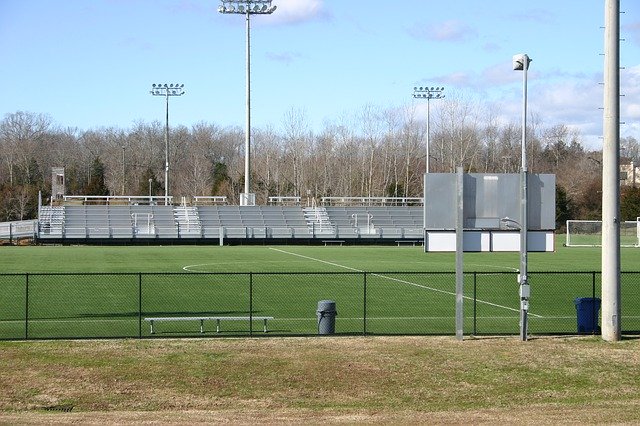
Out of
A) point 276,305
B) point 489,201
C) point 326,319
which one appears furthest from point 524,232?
point 276,305

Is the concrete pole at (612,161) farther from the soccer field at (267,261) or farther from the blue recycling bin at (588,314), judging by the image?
the soccer field at (267,261)

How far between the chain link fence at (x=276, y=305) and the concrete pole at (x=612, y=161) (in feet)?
6.58

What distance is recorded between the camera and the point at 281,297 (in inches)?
1335

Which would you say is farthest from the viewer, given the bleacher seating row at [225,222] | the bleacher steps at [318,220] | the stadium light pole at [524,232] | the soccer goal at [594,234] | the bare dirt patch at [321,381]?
the bleacher steps at [318,220]

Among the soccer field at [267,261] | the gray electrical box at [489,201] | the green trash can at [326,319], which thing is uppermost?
the gray electrical box at [489,201]

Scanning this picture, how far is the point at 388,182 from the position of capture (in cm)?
12712

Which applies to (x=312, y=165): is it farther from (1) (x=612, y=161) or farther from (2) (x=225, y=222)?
(1) (x=612, y=161)

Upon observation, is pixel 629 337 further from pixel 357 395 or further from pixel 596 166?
pixel 596 166

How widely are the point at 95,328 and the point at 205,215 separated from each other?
63518 millimetres

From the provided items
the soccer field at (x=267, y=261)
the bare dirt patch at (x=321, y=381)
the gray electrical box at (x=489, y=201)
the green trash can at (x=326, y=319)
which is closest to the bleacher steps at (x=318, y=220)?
the soccer field at (x=267, y=261)

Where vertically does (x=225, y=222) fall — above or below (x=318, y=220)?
below

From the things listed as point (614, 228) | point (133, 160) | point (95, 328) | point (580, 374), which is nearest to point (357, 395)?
point (580, 374)

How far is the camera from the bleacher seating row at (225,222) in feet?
265

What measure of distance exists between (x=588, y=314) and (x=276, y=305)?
435 inches
